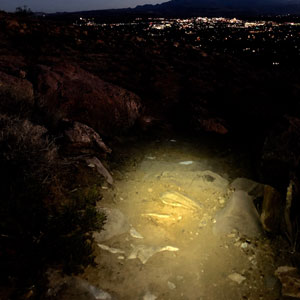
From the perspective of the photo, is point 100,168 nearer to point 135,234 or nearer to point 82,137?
point 82,137

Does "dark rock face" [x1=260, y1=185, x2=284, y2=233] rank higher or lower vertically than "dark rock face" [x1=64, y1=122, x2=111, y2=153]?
lower

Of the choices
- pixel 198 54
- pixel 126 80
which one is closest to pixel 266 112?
pixel 126 80

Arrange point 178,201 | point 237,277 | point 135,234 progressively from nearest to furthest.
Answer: point 237,277, point 135,234, point 178,201

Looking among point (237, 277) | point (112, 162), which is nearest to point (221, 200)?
point (237, 277)

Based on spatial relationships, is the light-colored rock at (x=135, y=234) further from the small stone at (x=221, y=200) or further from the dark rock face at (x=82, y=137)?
the dark rock face at (x=82, y=137)

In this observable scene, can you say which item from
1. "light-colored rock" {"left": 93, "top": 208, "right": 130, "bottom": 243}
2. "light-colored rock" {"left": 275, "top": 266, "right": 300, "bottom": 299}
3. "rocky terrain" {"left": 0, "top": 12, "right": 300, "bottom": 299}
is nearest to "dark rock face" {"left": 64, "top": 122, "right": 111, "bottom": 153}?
"rocky terrain" {"left": 0, "top": 12, "right": 300, "bottom": 299}

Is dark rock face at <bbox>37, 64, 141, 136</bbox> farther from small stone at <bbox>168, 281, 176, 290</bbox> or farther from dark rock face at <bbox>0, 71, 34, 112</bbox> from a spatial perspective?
small stone at <bbox>168, 281, 176, 290</bbox>

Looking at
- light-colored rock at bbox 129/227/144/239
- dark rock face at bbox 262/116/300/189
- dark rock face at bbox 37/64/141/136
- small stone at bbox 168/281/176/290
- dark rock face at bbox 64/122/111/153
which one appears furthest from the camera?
dark rock face at bbox 37/64/141/136
